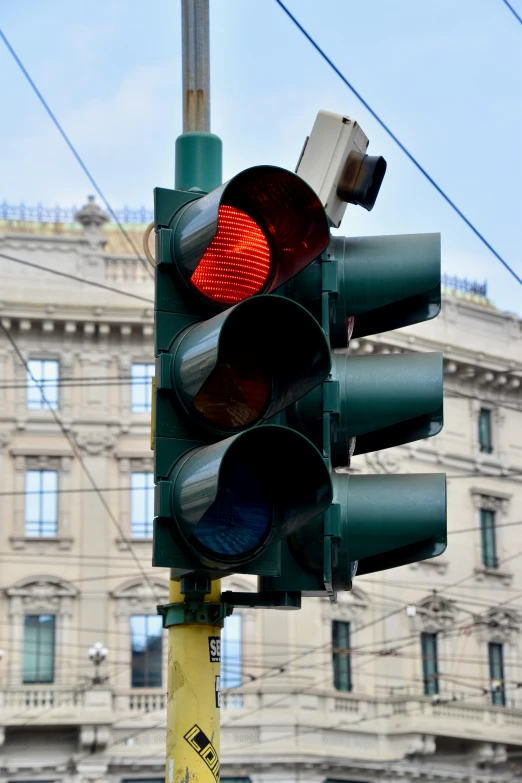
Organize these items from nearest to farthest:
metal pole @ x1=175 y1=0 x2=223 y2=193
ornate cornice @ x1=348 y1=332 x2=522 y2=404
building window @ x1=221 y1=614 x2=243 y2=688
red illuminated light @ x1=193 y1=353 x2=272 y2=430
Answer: red illuminated light @ x1=193 y1=353 x2=272 y2=430 → metal pole @ x1=175 y1=0 x2=223 y2=193 → building window @ x1=221 y1=614 x2=243 y2=688 → ornate cornice @ x1=348 y1=332 x2=522 y2=404

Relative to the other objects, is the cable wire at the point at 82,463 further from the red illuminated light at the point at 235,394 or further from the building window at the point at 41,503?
the red illuminated light at the point at 235,394

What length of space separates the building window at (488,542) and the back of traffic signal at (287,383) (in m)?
38.4

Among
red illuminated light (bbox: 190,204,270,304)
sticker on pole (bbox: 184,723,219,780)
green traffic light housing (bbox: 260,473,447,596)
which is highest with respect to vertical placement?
red illuminated light (bbox: 190,204,270,304)

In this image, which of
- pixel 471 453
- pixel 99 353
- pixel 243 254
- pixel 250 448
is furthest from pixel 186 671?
pixel 471 453

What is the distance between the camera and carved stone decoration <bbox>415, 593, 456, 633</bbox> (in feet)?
130

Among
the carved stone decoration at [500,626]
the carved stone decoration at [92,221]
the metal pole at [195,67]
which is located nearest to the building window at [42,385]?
the carved stone decoration at [92,221]

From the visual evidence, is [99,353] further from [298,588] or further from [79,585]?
[298,588]

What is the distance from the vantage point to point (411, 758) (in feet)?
126

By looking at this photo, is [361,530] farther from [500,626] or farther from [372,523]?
[500,626]

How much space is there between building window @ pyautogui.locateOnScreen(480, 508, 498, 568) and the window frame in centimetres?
1180

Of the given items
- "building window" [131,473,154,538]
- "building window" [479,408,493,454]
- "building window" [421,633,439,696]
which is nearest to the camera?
"building window" [131,473,154,538]

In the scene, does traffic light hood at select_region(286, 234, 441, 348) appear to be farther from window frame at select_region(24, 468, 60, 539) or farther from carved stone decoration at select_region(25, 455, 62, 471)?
carved stone decoration at select_region(25, 455, 62, 471)

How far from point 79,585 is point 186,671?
3356 centimetres

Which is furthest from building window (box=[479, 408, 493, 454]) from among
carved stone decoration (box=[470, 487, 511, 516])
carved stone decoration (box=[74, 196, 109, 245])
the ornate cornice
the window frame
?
the window frame
